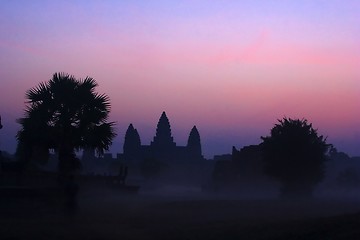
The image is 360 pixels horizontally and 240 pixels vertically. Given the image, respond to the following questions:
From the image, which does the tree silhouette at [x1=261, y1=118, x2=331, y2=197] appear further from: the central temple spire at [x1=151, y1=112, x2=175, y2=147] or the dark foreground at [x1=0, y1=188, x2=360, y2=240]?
the central temple spire at [x1=151, y1=112, x2=175, y2=147]

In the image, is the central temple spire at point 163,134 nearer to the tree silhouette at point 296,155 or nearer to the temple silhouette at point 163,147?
the temple silhouette at point 163,147

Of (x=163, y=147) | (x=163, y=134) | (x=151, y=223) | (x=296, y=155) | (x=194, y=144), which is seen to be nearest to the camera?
(x=151, y=223)

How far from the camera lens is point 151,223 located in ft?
88.2

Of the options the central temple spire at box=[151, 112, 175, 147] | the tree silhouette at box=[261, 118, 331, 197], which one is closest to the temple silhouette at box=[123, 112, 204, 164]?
the central temple spire at box=[151, 112, 175, 147]

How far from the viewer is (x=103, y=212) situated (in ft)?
105

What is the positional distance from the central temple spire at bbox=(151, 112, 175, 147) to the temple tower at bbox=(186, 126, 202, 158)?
4.82 meters

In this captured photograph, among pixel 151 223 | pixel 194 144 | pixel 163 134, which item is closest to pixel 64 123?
pixel 151 223

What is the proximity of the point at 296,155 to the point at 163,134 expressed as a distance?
299 ft

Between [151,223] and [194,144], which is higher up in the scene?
[194,144]

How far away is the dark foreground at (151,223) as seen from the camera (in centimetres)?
1881

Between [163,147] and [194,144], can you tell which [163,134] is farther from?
[194,144]

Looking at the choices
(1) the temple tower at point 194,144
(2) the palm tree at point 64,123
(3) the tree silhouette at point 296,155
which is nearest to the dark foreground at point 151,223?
(2) the palm tree at point 64,123

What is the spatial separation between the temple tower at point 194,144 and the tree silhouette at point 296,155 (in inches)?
3699

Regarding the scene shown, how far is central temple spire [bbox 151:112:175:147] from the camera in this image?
140 metres
